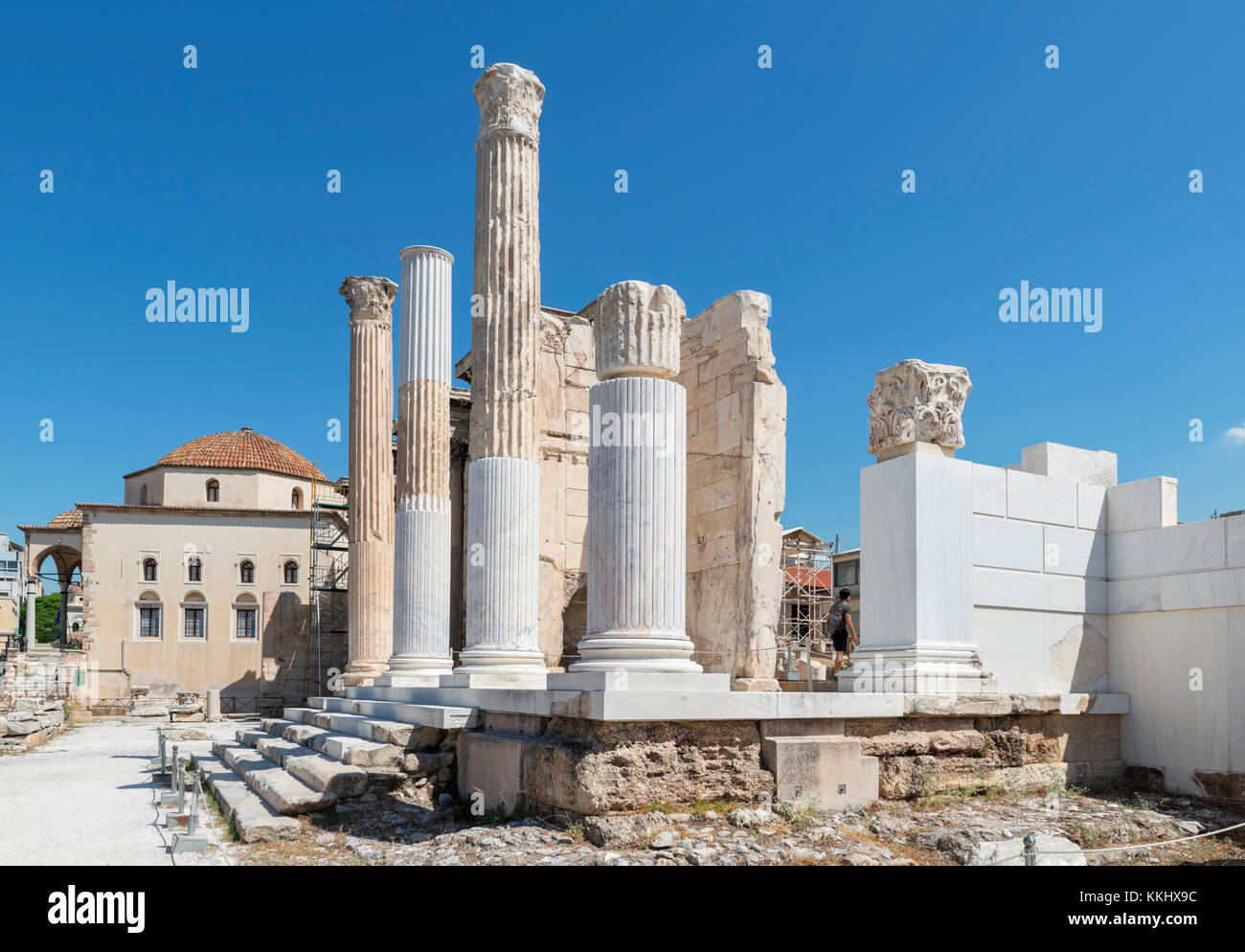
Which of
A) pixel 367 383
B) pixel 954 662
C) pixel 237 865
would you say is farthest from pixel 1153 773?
Result: pixel 367 383

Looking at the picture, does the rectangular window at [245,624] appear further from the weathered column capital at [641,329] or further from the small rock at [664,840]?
the small rock at [664,840]

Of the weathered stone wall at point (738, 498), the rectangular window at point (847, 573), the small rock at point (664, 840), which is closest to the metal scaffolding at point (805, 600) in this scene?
the weathered stone wall at point (738, 498)

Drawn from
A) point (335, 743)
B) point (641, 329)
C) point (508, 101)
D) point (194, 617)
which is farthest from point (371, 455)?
point (194, 617)

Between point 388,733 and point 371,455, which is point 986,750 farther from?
point 371,455

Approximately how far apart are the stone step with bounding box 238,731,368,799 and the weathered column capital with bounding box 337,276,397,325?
834cm

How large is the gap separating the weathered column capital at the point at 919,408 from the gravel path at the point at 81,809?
6848mm

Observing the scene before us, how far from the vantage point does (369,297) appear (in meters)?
18.8

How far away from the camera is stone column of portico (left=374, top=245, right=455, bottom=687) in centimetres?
1541

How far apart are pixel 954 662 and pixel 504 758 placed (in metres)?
3.97
